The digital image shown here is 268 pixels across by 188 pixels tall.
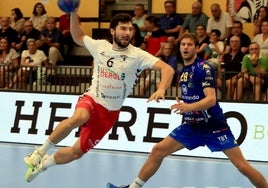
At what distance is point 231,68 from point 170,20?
2.73 meters

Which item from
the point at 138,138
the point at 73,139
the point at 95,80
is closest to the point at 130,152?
the point at 138,138

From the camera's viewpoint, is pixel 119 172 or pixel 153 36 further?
pixel 153 36

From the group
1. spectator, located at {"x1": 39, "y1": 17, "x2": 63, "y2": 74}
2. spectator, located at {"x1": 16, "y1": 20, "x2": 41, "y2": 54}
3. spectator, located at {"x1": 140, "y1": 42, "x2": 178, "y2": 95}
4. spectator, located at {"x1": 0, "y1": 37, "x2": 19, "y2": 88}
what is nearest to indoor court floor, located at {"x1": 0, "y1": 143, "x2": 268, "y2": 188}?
spectator, located at {"x1": 140, "y1": 42, "x2": 178, "y2": 95}

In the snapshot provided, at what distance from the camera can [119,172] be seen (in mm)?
10234

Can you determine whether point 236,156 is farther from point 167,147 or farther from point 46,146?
point 46,146

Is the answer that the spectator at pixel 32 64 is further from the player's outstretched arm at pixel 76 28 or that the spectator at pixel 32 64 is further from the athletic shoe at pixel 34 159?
the athletic shoe at pixel 34 159

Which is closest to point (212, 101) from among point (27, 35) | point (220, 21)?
point (220, 21)

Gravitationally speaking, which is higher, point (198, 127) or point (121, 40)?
point (121, 40)

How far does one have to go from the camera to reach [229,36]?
14430 mm

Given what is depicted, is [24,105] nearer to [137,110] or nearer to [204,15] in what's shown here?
[137,110]

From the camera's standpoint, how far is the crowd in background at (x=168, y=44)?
512 inches

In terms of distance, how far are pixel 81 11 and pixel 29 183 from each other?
34.2 feet

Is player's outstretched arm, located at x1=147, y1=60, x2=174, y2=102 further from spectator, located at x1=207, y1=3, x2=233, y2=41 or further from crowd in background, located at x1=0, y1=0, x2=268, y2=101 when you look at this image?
spectator, located at x1=207, y1=3, x2=233, y2=41

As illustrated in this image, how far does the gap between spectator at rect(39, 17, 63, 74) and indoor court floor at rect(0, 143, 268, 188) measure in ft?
14.0
